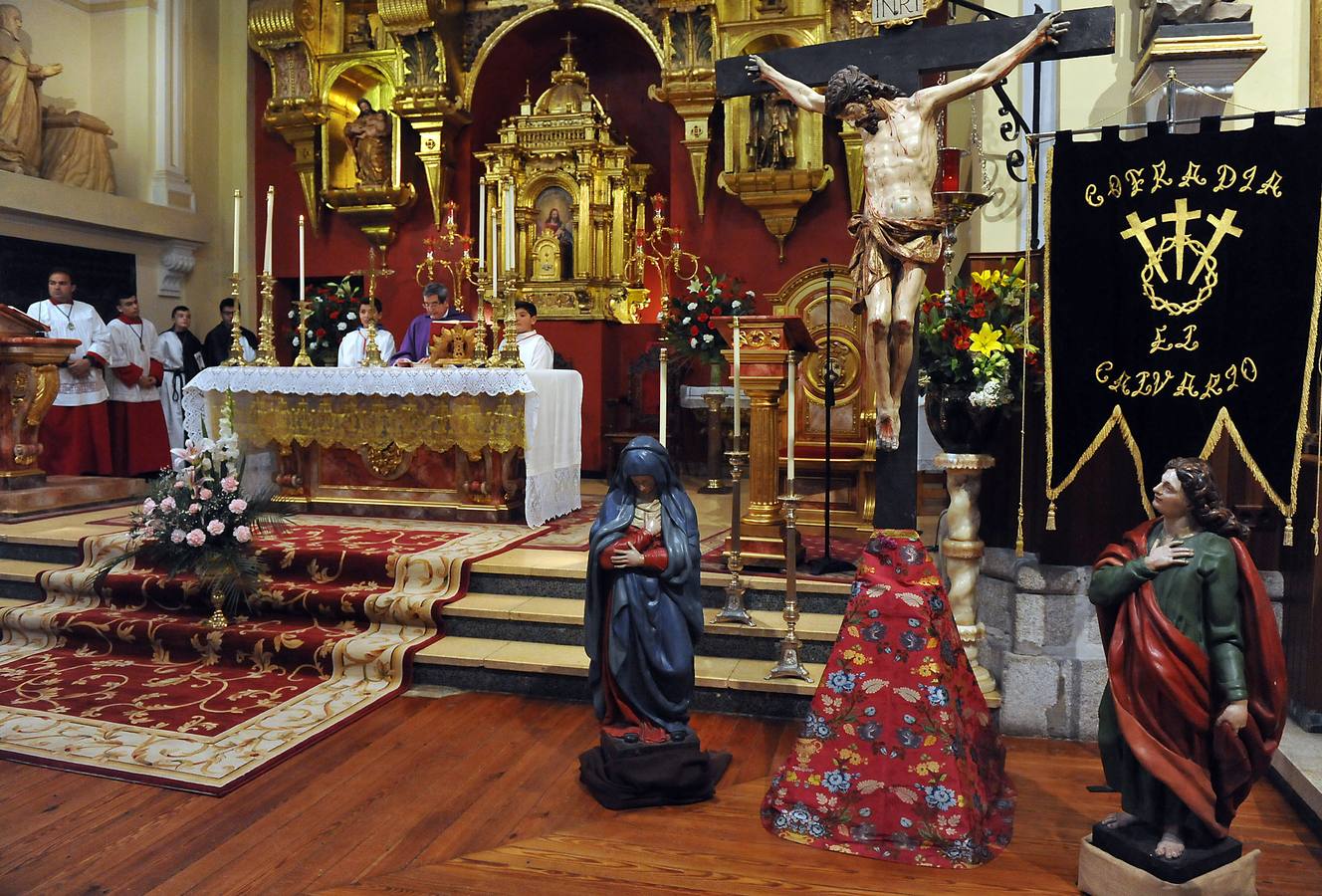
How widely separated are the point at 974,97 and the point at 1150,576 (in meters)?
4.47

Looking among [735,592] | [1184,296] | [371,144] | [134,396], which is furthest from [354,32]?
[1184,296]

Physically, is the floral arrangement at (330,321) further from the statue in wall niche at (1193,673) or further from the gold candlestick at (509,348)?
the statue in wall niche at (1193,673)

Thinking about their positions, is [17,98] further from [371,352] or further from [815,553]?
[815,553]

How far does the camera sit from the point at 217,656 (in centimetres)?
533

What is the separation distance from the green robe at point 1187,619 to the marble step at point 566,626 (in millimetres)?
1958

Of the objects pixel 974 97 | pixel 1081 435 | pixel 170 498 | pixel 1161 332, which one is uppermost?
pixel 974 97

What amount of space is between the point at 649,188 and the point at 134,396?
18.3ft

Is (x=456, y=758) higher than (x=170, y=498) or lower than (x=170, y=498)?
lower

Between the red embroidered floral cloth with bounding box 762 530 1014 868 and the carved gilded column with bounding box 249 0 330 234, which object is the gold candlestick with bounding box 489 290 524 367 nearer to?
the red embroidered floral cloth with bounding box 762 530 1014 868

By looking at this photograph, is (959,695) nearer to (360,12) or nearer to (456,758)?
(456,758)

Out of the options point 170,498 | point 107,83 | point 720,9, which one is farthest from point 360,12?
point 170,498

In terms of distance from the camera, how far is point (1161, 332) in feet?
13.0

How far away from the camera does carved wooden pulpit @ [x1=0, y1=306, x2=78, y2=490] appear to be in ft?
24.2

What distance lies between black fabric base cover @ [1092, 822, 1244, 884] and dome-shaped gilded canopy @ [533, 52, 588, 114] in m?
8.51
